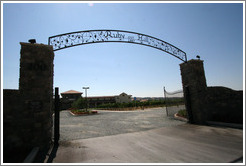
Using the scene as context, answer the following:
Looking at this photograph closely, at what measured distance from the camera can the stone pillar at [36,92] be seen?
14.2 feet

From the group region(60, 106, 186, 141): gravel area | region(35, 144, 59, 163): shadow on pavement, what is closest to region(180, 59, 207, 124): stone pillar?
region(60, 106, 186, 141): gravel area

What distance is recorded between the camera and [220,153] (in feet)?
11.1

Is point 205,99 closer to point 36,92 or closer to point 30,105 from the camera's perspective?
point 36,92

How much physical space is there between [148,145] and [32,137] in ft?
13.4

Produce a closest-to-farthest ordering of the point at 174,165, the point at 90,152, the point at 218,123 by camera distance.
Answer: the point at 174,165 < the point at 90,152 < the point at 218,123

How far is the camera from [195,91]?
7.72m

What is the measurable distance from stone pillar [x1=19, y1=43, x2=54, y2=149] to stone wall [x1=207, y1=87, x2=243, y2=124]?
8.85m

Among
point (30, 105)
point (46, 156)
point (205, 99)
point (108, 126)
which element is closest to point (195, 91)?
point (205, 99)

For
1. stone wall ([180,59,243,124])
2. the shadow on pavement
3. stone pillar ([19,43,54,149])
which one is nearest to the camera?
the shadow on pavement

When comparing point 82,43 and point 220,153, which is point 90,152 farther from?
point 82,43

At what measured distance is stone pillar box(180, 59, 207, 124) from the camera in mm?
7574

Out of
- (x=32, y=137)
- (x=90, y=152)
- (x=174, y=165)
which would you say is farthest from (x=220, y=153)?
(x=32, y=137)

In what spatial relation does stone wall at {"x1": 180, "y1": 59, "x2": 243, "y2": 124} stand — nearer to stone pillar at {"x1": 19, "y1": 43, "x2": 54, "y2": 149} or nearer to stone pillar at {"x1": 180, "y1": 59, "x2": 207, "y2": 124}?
stone pillar at {"x1": 180, "y1": 59, "x2": 207, "y2": 124}

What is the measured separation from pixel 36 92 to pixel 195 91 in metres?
8.42
